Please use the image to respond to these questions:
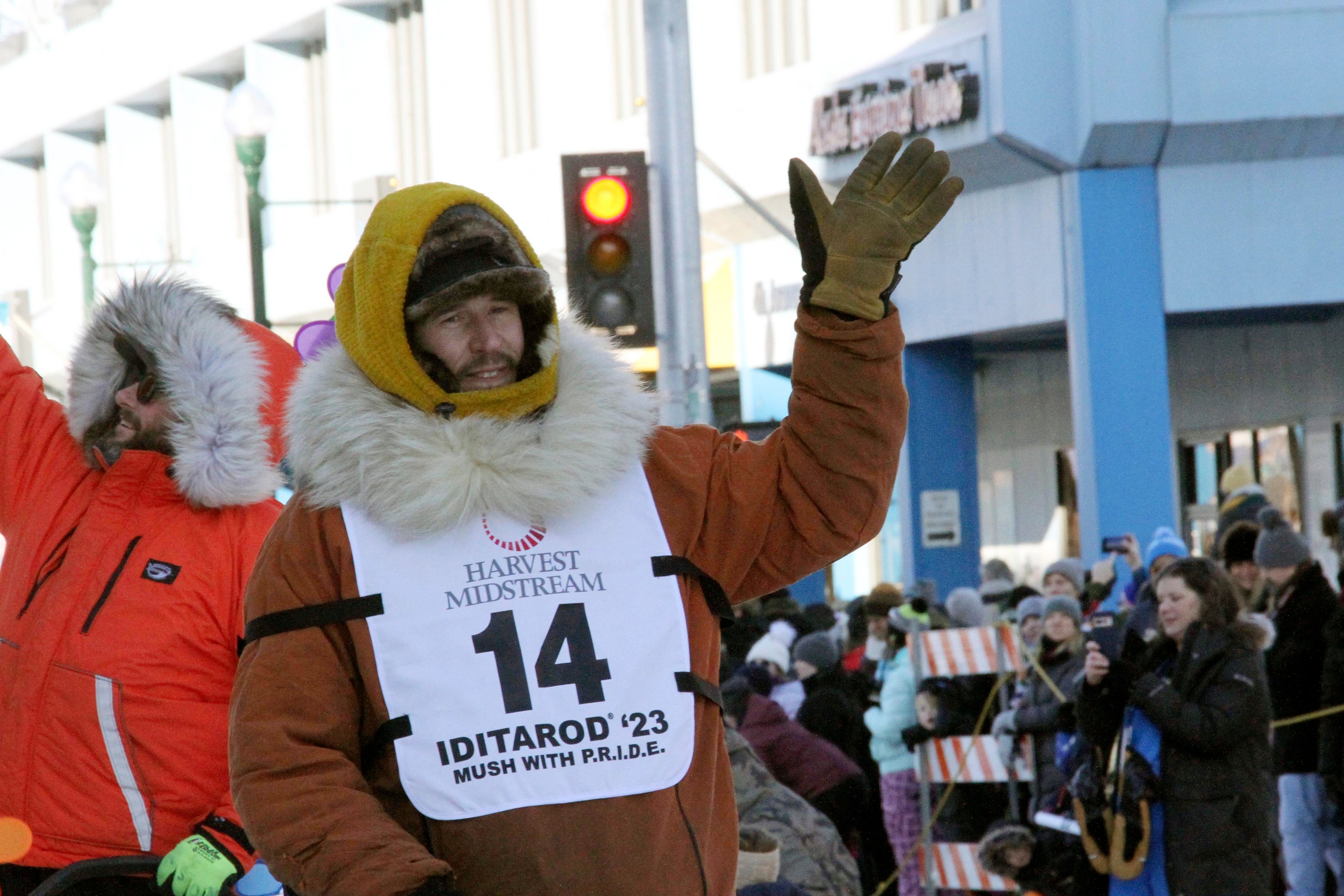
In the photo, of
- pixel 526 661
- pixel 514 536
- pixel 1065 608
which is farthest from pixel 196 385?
pixel 1065 608

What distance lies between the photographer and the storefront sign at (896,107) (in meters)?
17.1

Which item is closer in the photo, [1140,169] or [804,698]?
[804,698]

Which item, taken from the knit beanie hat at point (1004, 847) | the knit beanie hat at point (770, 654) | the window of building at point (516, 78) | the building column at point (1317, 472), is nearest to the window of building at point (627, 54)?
the window of building at point (516, 78)

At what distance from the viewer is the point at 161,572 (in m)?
3.88

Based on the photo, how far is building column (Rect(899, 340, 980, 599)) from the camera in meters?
19.6

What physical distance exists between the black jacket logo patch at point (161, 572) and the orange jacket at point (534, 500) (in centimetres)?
120

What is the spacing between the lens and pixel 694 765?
2660mm

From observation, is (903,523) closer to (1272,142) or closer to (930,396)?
(930,396)

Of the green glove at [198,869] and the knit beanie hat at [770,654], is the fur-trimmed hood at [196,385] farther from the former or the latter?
the knit beanie hat at [770,654]

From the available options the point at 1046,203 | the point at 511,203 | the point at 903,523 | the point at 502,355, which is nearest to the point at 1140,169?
the point at 1046,203

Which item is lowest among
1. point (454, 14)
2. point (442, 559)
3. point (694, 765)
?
point (694, 765)

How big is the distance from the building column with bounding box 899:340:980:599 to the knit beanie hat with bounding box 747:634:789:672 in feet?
32.4

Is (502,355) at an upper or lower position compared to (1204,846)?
upper

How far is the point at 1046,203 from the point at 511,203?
809 centimetres
